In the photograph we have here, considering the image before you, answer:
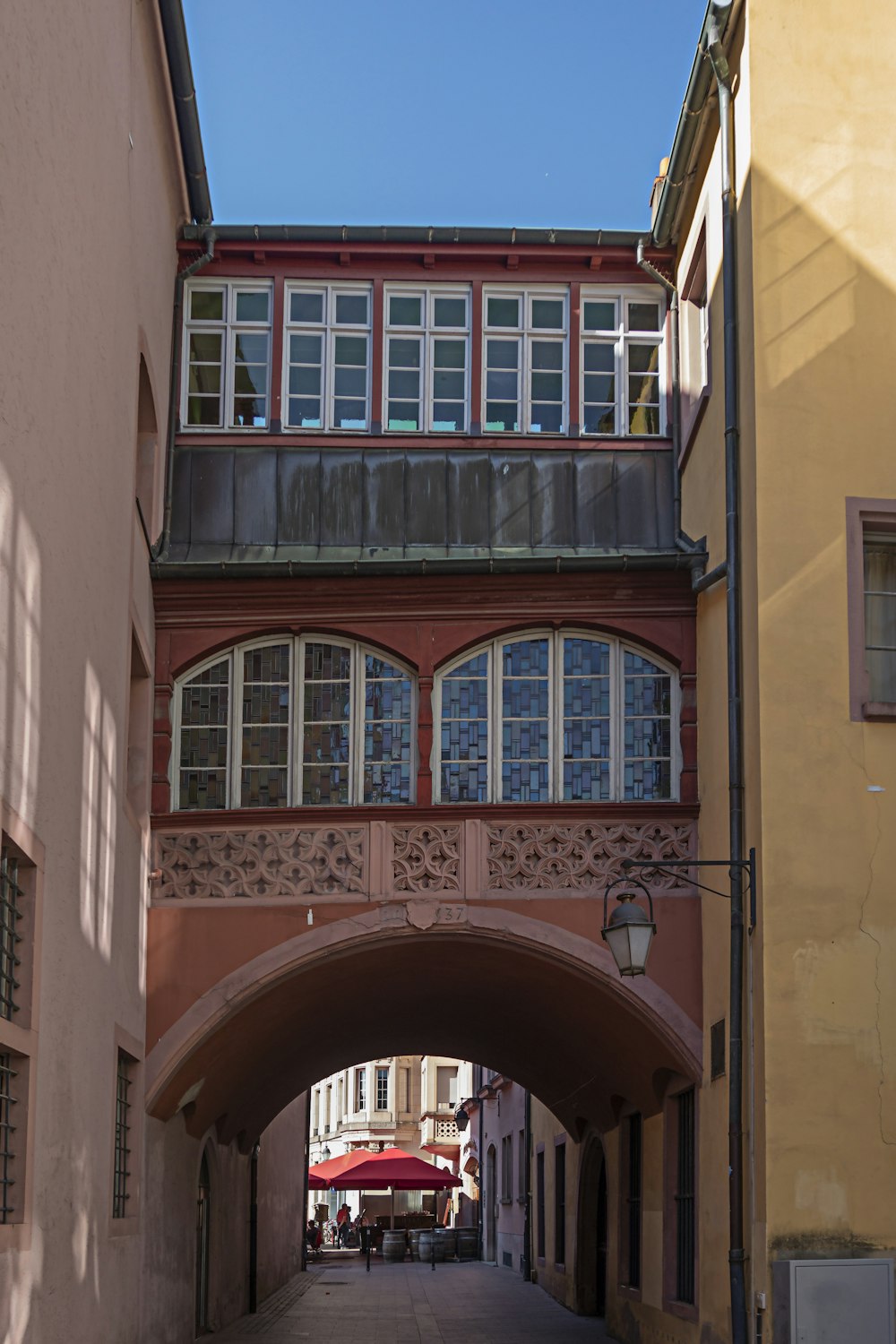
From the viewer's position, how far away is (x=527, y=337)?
16688mm

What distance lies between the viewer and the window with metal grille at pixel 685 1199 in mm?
15008

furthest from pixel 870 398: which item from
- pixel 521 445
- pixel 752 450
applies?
pixel 521 445

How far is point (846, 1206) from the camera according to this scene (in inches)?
463

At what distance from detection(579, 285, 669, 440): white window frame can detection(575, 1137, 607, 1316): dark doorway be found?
31.5ft

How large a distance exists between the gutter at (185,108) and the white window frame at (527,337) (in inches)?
106

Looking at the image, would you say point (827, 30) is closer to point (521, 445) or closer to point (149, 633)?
point (521, 445)

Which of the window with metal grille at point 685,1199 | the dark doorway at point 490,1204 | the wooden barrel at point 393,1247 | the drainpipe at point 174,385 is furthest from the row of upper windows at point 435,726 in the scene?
the wooden barrel at point 393,1247

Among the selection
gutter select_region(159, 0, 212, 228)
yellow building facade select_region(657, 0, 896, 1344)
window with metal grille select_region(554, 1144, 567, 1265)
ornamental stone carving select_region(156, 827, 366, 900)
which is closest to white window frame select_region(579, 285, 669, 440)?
yellow building facade select_region(657, 0, 896, 1344)

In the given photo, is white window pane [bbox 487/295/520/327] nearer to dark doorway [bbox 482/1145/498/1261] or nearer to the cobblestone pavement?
the cobblestone pavement

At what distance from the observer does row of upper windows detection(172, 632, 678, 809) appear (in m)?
15.2

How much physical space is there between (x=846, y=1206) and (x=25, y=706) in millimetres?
6040

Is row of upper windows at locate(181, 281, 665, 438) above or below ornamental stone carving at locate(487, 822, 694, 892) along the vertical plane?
above

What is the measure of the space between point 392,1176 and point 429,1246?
16.5 ft

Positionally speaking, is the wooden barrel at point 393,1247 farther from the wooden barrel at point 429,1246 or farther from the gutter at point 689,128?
the gutter at point 689,128
